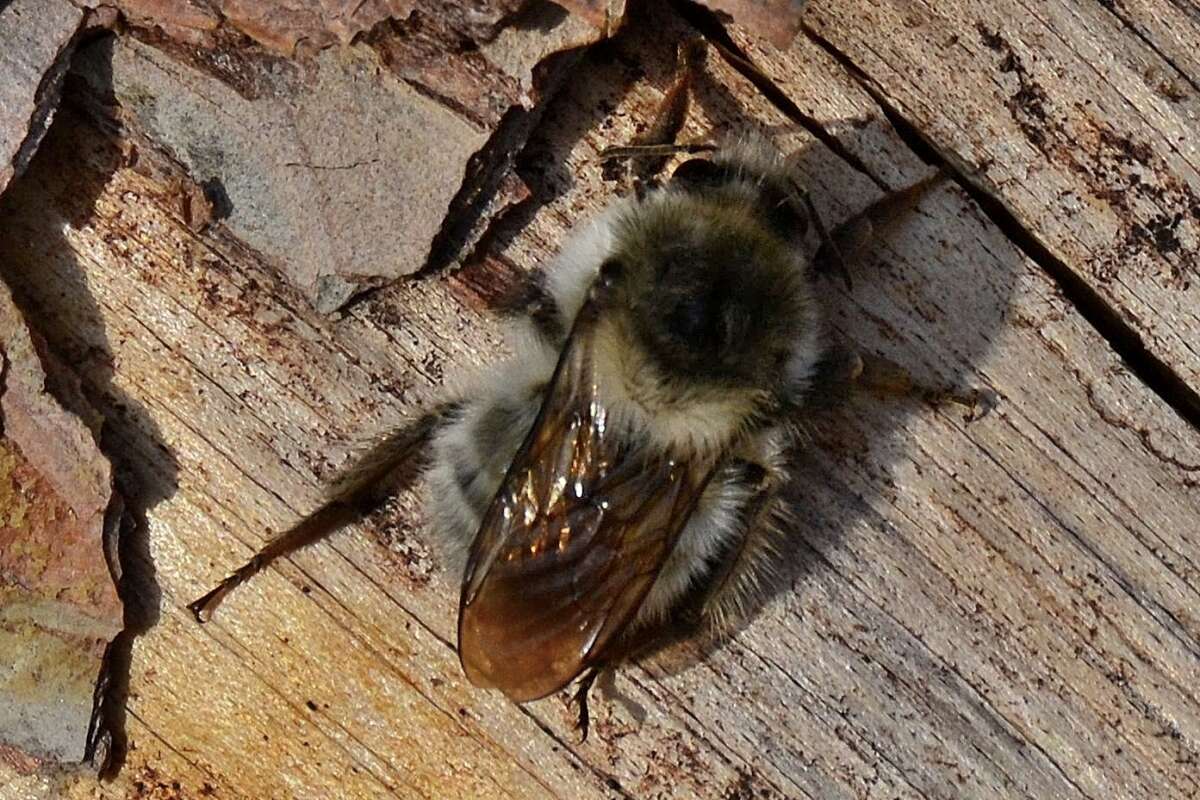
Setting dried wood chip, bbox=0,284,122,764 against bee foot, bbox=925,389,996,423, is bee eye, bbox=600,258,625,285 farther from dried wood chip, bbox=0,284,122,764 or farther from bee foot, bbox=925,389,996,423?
dried wood chip, bbox=0,284,122,764

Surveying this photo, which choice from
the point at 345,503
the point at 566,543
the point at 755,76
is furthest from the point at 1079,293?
the point at 345,503

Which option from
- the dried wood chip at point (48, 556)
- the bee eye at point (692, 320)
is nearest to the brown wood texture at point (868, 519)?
the dried wood chip at point (48, 556)

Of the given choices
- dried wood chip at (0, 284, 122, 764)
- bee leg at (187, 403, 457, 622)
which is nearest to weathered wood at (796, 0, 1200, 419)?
bee leg at (187, 403, 457, 622)

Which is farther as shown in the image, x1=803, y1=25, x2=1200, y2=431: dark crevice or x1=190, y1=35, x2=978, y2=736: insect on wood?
x1=803, y1=25, x2=1200, y2=431: dark crevice

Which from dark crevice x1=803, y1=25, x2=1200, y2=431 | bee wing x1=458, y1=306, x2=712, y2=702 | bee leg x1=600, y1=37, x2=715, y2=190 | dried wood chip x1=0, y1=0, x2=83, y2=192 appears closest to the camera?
dried wood chip x1=0, y1=0, x2=83, y2=192

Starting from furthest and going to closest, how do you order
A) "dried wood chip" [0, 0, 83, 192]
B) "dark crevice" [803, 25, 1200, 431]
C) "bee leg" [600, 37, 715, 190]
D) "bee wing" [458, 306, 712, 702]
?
"dark crevice" [803, 25, 1200, 431], "bee leg" [600, 37, 715, 190], "bee wing" [458, 306, 712, 702], "dried wood chip" [0, 0, 83, 192]
